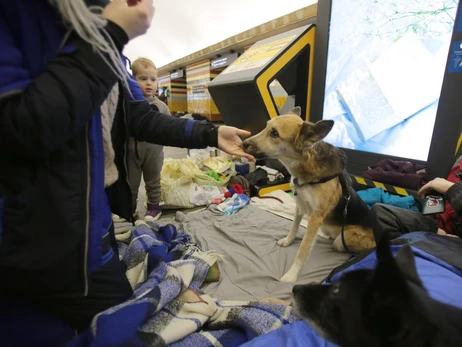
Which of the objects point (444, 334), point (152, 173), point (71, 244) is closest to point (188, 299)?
point (71, 244)

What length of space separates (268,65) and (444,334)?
2.16 meters

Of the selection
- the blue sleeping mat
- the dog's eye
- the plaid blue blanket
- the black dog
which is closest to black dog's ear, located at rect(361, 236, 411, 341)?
the black dog

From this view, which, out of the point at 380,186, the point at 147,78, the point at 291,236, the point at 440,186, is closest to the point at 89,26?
the point at 291,236

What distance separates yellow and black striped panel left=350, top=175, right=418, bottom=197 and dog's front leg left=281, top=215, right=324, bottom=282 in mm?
917

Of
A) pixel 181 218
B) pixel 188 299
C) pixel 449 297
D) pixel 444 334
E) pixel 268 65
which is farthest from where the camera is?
pixel 268 65

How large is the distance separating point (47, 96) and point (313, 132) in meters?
1.22

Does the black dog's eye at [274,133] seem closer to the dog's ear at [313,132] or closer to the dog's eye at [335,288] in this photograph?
the dog's ear at [313,132]

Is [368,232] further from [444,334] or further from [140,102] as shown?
[140,102]

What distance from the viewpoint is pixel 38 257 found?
0.55 meters

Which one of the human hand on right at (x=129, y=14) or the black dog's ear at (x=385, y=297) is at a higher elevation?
the human hand on right at (x=129, y=14)

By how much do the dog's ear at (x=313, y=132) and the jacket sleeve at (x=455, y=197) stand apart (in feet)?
2.16

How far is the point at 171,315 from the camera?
0.85m

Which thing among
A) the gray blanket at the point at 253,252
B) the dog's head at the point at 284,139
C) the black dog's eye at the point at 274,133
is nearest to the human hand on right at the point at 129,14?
the dog's head at the point at 284,139

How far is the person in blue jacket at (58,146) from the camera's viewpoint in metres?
0.45
